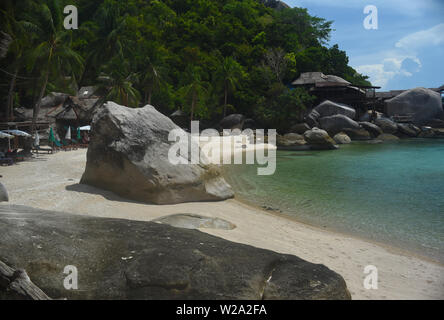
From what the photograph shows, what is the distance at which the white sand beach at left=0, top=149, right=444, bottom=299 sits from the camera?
15.8 feet

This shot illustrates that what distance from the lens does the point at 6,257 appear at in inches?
124

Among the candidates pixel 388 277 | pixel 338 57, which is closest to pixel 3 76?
pixel 388 277

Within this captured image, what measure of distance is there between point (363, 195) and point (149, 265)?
9.78 m

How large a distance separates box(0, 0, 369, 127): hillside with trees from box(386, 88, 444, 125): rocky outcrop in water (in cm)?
992

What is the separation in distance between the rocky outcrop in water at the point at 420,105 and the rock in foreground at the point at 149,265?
43.0 m

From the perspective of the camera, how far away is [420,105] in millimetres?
39438

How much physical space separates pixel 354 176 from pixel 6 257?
47.1 feet

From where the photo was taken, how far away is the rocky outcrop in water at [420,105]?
39.3 meters
